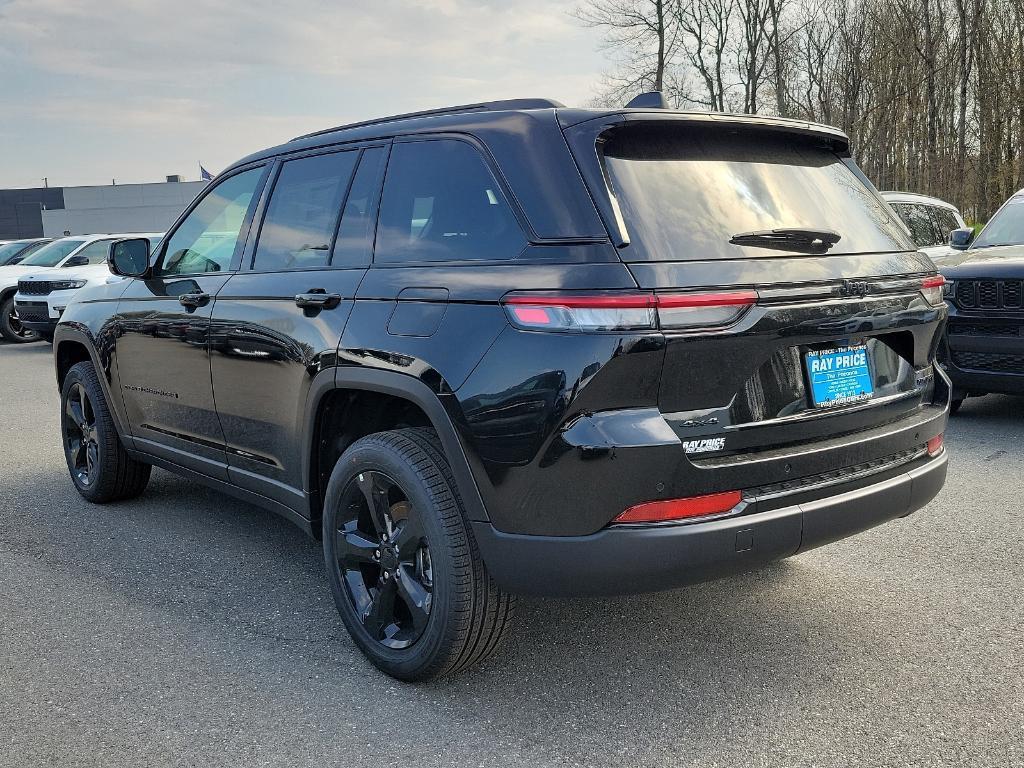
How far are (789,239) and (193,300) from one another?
2587mm

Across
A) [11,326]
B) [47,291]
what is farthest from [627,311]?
[11,326]

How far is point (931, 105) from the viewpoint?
105ft

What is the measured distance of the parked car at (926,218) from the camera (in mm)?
10312

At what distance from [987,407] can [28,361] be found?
1237cm

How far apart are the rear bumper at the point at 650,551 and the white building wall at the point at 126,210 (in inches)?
2201

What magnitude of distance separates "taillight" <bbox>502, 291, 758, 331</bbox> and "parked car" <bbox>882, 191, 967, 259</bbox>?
826cm

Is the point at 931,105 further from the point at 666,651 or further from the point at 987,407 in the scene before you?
the point at 666,651

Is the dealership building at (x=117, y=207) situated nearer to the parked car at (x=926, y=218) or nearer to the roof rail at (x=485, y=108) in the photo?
the parked car at (x=926, y=218)

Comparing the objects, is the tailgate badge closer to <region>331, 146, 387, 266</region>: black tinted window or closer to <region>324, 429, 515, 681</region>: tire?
<region>324, 429, 515, 681</region>: tire

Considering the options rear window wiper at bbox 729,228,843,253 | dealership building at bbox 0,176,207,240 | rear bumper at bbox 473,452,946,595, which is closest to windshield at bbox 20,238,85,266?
rear bumper at bbox 473,452,946,595

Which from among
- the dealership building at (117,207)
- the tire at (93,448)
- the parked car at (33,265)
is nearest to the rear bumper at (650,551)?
the tire at (93,448)

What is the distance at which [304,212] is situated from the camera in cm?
385

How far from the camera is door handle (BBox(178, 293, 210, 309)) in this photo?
4.19 meters

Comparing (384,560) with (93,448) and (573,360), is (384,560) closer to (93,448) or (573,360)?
(573,360)
